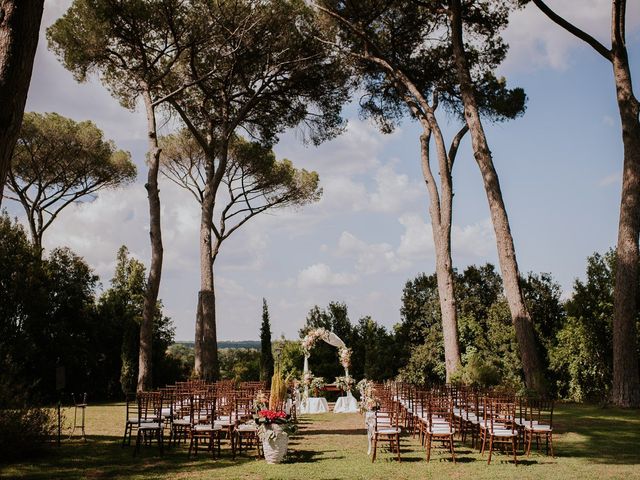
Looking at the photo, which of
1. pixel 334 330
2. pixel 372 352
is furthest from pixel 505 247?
pixel 334 330

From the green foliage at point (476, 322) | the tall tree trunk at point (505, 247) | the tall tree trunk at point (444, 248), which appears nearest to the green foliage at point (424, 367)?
the green foliage at point (476, 322)

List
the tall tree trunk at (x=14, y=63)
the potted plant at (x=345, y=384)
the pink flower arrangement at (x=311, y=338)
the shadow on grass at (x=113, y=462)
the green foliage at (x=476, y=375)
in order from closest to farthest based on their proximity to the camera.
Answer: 1. the tall tree trunk at (x=14, y=63)
2. the shadow on grass at (x=113, y=462)
3. the green foliage at (x=476, y=375)
4. the potted plant at (x=345, y=384)
5. the pink flower arrangement at (x=311, y=338)

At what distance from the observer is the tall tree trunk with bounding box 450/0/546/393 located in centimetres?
1008

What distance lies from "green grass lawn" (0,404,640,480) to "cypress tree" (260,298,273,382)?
9.18m

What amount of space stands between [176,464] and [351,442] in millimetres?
2761

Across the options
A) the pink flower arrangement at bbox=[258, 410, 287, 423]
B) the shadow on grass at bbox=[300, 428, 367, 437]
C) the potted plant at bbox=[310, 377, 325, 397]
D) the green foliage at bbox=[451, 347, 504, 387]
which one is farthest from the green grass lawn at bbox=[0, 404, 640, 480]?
the potted plant at bbox=[310, 377, 325, 397]

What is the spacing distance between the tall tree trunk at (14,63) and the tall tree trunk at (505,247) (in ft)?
Result: 27.9

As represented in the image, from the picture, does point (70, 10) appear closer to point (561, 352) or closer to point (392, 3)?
point (392, 3)

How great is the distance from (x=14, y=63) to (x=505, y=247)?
8.59 m

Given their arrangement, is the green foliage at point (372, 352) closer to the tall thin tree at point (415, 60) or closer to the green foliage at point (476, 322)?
the green foliage at point (476, 322)

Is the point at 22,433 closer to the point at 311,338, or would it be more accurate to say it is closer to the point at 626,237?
the point at 311,338

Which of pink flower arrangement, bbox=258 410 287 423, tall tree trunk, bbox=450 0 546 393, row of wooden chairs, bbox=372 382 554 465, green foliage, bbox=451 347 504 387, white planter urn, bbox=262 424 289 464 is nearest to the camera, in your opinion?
row of wooden chairs, bbox=372 382 554 465

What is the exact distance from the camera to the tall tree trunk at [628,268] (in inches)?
406

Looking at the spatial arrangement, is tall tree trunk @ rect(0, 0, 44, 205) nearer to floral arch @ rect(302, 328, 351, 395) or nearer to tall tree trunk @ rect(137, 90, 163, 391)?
tall tree trunk @ rect(137, 90, 163, 391)
